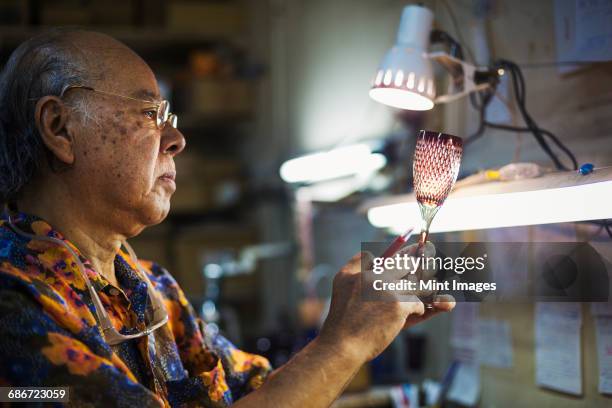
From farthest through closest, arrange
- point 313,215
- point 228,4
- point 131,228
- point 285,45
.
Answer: point 228,4
point 285,45
point 313,215
point 131,228

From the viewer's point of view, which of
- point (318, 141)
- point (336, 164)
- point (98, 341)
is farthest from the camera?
point (318, 141)

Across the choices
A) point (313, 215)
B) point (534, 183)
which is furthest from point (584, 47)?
point (313, 215)

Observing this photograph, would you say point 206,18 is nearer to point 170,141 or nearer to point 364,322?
Answer: point 170,141

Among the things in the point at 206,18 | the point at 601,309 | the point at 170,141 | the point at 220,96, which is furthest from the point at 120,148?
the point at 206,18

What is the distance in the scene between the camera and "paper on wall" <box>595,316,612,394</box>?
1171 mm

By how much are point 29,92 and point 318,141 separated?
6.68ft

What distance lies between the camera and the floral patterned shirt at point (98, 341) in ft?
2.64

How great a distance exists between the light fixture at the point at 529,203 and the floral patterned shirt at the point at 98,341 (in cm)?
48

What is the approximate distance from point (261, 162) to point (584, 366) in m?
2.53

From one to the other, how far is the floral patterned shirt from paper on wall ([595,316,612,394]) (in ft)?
2.14

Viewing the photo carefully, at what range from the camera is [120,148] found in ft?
3.49

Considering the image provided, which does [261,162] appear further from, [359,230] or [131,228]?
[131,228]

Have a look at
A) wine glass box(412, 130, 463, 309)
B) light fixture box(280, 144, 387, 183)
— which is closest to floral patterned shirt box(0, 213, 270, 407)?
wine glass box(412, 130, 463, 309)

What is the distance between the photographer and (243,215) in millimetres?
3859
